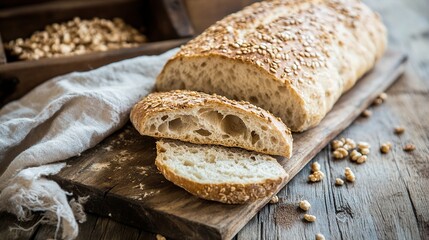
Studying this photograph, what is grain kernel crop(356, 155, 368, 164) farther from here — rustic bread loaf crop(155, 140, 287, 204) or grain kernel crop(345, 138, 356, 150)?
rustic bread loaf crop(155, 140, 287, 204)

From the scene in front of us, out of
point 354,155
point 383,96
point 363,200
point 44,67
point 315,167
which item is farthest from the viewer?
point 383,96

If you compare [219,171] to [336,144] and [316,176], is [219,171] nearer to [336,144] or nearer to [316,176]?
[316,176]

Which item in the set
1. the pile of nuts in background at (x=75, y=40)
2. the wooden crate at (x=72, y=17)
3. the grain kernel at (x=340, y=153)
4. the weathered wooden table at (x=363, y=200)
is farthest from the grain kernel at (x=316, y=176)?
the pile of nuts in background at (x=75, y=40)

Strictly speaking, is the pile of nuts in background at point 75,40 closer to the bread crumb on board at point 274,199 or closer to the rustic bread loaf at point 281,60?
the rustic bread loaf at point 281,60

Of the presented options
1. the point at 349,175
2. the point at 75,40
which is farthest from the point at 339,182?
the point at 75,40

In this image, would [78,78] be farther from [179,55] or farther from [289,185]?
[289,185]
